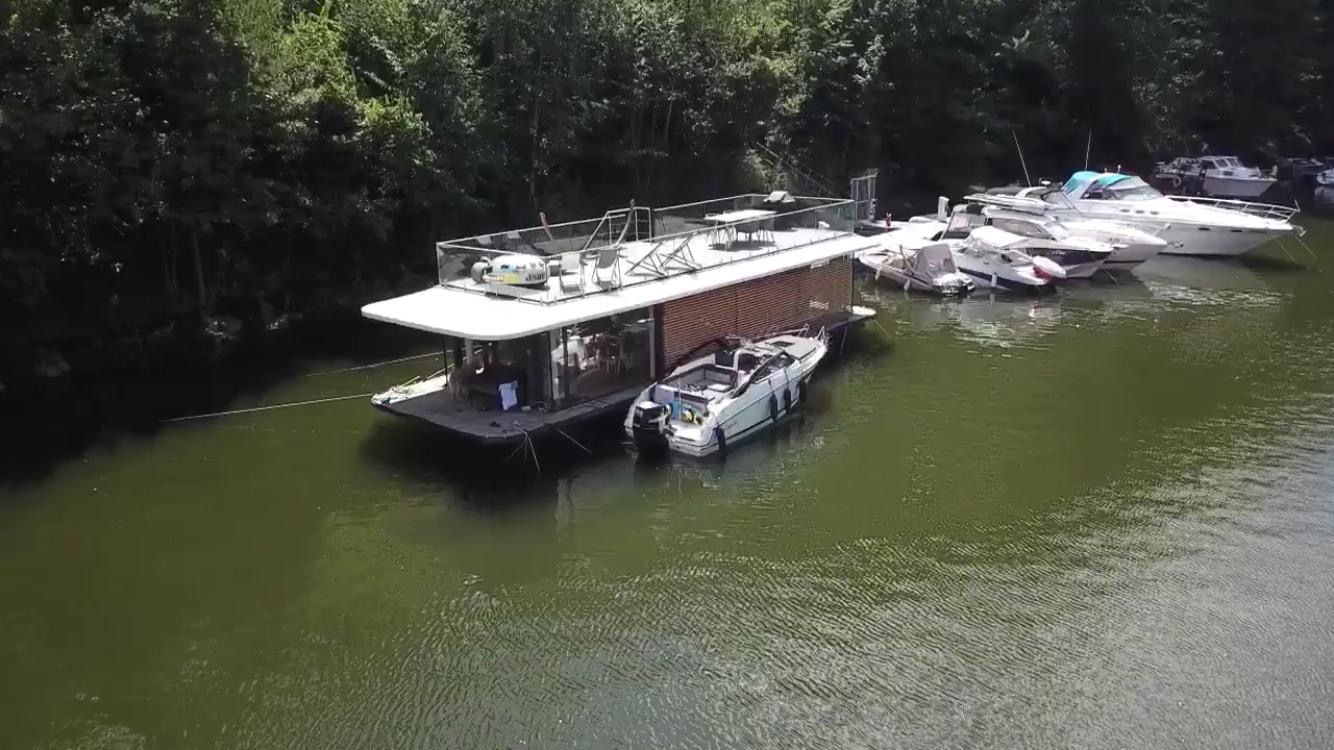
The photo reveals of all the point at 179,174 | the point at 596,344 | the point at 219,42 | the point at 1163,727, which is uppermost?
the point at 219,42

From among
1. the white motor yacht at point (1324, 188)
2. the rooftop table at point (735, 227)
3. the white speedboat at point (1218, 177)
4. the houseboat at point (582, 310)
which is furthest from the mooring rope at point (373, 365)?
the white motor yacht at point (1324, 188)

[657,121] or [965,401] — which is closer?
[965,401]

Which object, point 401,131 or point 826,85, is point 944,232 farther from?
point 401,131

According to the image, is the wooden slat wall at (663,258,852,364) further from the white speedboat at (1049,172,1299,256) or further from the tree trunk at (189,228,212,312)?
the white speedboat at (1049,172,1299,256)

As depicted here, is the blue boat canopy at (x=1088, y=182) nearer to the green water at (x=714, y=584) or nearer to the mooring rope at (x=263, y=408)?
the green water at (x=714, y=584)

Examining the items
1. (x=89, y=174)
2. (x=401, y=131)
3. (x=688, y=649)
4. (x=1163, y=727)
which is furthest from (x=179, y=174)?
(x=1163, y=727)
